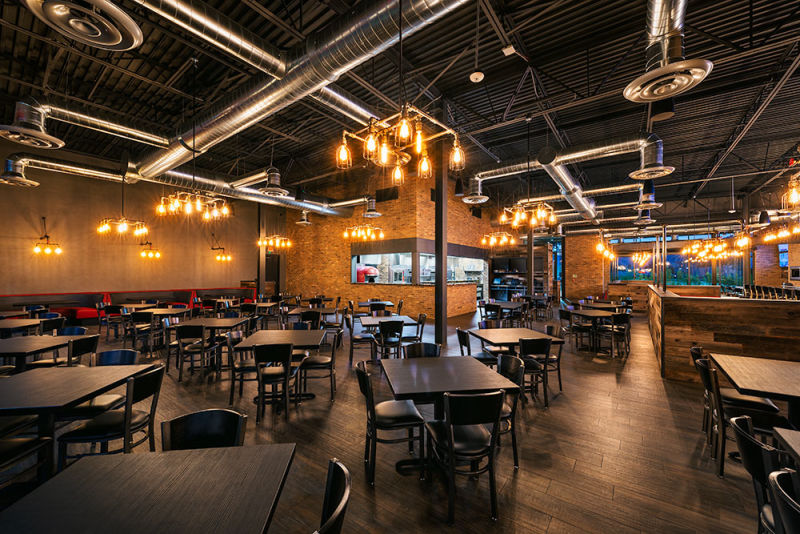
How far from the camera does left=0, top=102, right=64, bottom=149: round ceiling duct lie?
4.23 meters

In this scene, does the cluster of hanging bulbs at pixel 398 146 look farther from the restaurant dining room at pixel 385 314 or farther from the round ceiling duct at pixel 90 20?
the round ceiling duct at pixel 90 20

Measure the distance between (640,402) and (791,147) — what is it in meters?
9.57

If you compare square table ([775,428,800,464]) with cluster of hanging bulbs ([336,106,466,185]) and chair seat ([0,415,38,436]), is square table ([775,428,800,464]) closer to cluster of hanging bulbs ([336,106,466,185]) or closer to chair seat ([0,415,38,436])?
cluster of hanging bulbs ([336,106,466,185])

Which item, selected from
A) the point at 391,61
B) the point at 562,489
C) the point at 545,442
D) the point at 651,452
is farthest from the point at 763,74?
the point at 562,489

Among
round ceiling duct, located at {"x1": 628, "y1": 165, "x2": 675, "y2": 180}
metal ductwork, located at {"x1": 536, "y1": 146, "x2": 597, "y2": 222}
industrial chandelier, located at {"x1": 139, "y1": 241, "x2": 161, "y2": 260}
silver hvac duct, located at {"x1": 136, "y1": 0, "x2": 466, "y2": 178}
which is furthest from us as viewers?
industrial chandelier, located at {"x1": 139, "y1": 241, "x2": 161, "y2": 260}

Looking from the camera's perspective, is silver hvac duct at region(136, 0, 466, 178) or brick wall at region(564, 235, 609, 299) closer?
silver hvac duct at region(136, 0, 466, 178)

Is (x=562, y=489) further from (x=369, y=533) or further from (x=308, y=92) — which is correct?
(x=308, y=92)

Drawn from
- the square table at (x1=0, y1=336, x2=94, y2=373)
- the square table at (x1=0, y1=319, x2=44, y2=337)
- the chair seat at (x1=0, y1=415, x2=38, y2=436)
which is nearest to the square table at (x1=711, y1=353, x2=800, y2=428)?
the chair seat at (x1=0, y1=415, x2=38, y2=436)

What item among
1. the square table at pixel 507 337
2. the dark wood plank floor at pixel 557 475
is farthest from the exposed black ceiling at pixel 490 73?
the dark wood plank floor at pixel 557 475

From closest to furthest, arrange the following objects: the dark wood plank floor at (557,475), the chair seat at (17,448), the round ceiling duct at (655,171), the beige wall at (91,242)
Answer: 1. the chair seat at (17,448)
2. the dark wood plank floor at (557,475)
3. the round ceiling duct at (655,171)
4. the beige wall at (91,242)

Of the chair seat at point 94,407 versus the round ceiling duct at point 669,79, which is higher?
the round ceiling duct at point 669,79

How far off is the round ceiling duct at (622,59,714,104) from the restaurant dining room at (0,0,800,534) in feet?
0.09

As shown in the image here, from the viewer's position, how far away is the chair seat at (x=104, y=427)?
2281 mm

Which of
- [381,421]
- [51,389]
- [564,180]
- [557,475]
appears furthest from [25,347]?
[564,180]
